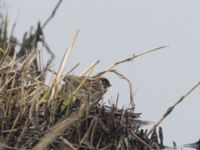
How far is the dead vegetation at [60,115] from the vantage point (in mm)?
3555

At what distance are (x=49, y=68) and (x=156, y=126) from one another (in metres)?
0.66

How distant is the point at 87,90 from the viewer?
397cm

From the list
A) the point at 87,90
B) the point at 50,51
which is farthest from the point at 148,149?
the point at 50,51

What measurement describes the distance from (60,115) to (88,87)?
0.30 meters

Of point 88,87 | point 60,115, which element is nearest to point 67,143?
point 60,115

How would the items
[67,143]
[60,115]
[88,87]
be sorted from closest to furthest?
[67,143] → [60,115] → [88,87]

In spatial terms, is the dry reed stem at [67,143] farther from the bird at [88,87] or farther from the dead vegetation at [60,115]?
the bird at [88,87]

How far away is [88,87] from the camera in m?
3.99

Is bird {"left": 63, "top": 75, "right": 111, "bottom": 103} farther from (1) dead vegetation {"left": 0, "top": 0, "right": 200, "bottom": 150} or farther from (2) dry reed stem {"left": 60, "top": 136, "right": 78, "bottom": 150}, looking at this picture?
(2) dry reed stem {"left": 60, "top": 136, "right": 78, "bottom": 150}

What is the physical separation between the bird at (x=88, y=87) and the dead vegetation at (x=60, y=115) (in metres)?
0.02

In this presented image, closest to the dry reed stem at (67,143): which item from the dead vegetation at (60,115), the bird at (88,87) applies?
the dead vegetation at (60,115)

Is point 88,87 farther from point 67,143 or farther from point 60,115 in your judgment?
point 67,143

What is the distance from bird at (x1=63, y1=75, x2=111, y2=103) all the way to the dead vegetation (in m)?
0.02

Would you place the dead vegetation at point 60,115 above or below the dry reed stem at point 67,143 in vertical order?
above
